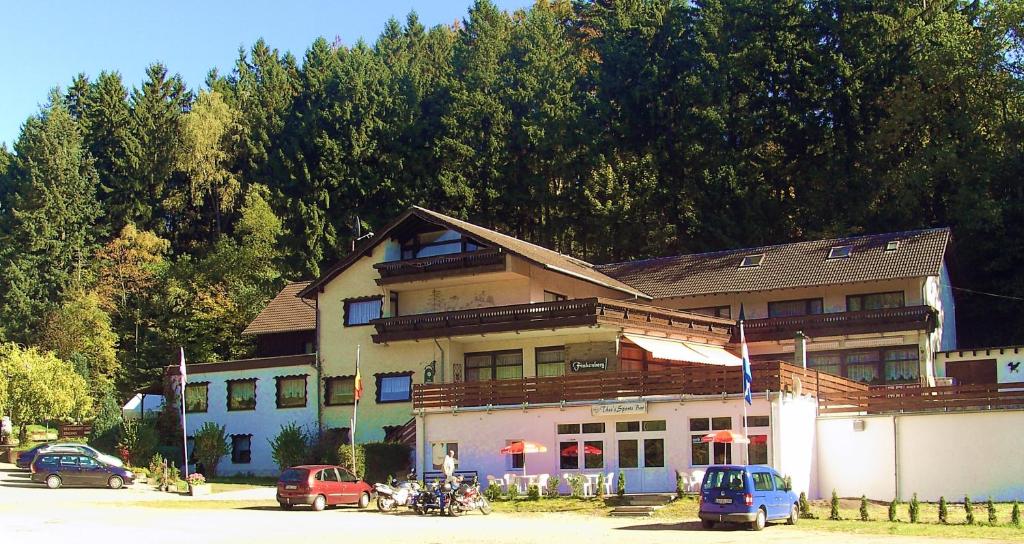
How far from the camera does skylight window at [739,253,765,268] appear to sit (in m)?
56.7

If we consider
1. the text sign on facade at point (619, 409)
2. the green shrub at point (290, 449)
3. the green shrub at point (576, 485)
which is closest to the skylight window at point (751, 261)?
the text sign on facade at point (619, 409)

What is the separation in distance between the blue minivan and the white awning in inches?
519

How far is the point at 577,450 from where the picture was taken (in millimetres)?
40688

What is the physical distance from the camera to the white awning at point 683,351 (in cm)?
4553

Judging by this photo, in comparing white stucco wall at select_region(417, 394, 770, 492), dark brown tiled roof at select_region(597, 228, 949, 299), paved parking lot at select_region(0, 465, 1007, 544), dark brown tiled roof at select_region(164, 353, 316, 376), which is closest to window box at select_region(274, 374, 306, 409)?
dark brown tiled roof at select_region(164, 353, 316, 376)

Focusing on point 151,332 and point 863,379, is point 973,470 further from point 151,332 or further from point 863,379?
point 151,332

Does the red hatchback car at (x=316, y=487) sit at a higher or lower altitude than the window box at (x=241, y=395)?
lower

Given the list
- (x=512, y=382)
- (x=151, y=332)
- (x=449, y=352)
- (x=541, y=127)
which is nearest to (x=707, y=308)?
(x=449, y=352)

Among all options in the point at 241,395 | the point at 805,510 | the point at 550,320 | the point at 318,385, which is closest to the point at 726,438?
the point at 805,510

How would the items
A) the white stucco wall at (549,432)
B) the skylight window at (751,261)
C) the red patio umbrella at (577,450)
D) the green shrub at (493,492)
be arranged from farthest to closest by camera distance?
1. the skylight window at (751,261)
2. the red patio umbrella at (577,450)
3. the green shrub at (493,492)
4. the white stucco wall at (549,432)

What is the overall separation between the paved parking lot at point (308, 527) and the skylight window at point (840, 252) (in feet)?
80.6

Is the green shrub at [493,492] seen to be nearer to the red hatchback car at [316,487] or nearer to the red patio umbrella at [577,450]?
the red patio umbrella at [577,450]

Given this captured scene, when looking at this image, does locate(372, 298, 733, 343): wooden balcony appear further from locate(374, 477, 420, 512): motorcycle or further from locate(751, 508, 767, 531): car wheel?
locate(751, 508, 767, 531): car wheel

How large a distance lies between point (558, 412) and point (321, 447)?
1350cm
